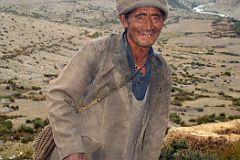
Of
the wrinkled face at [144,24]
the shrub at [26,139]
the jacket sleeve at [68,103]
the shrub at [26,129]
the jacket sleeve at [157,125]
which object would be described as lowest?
the shrub at [26,129]

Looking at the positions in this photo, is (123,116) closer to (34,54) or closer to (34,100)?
(34,100)

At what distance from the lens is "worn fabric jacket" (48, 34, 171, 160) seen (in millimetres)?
3119

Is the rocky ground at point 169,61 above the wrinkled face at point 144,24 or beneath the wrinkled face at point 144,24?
beneath

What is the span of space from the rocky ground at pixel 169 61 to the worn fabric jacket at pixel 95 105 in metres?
10.0

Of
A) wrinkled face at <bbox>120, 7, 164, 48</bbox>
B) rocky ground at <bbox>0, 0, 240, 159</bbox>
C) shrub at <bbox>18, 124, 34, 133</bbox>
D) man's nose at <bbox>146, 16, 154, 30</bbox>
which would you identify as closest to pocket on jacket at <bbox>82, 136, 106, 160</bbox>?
wrinkled face at <bbox>120, 7, 164, 48</bbox>

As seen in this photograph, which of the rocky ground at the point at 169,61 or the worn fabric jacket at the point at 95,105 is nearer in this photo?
the worn fabric jacket at the point at 95,105

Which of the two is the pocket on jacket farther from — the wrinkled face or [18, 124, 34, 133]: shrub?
[18, 124, 34, 133]: shrub

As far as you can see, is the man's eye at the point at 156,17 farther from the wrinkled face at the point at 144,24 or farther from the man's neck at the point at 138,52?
the man's neck at the point at 138,52

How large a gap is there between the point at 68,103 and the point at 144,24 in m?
0.77

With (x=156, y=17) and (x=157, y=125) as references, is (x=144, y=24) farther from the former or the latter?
(x=157, y=125)

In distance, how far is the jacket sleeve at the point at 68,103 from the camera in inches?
122

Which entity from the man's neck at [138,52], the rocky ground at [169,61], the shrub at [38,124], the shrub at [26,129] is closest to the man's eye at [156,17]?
the man's neck at [138,52]

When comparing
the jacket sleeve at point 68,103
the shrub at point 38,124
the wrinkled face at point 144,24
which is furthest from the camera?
the shrub at point 38,124

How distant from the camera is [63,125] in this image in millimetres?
3104
